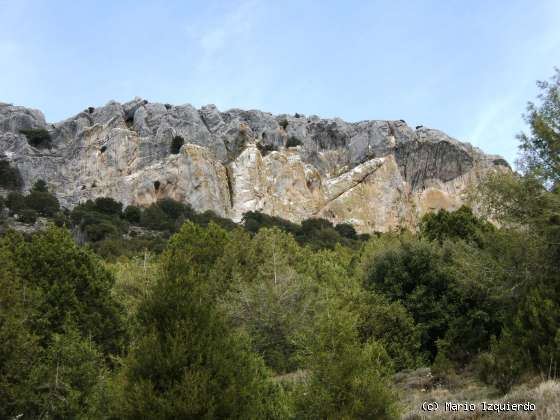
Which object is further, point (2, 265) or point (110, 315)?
point (110, 315)

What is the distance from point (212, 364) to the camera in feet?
32.7

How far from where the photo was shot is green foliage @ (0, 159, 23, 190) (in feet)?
235

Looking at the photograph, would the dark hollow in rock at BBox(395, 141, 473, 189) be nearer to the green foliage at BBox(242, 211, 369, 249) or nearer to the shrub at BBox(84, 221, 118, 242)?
the green foliage at BBox(242, 211, 369, 249)

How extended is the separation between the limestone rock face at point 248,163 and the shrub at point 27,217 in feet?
33.3

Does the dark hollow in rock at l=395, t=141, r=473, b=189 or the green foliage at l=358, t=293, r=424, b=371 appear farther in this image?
the dark hollow in rock at l=395, t=141, r=473, b=189

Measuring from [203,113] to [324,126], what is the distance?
63.2 ft

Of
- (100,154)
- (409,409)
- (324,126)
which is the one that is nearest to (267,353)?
(409,409)

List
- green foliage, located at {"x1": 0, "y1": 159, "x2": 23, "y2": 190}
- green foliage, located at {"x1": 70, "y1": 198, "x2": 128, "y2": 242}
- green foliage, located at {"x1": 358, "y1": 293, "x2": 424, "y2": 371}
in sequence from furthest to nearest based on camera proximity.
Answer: green foliage, located at {"x1": 0, "y1": 159, "x2": 23, "y2": 190}
green foliage, located at {"x1": 70, "y1": 198, "x2": 128, "y2": 242}
green foliage, located at {"x1": 358, "y1": 293, "x2": 424, "y2": 371}

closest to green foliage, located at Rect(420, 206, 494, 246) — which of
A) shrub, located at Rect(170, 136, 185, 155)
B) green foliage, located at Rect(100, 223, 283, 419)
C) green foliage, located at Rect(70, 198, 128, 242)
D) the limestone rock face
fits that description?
green foliage, located at Rect(100, 223, 283, 419)

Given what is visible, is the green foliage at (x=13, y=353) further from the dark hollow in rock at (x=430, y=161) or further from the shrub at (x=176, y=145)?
the dark hollow in rock at (x=430, y=161)

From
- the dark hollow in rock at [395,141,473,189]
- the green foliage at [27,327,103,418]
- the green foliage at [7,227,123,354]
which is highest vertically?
the dark hollow in rock at [395,141,473,189]

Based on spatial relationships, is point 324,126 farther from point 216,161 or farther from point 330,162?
point 216,161

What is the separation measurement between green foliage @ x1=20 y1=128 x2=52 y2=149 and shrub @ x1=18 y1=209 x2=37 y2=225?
2827 centimetres

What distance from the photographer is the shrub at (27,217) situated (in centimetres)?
5678
